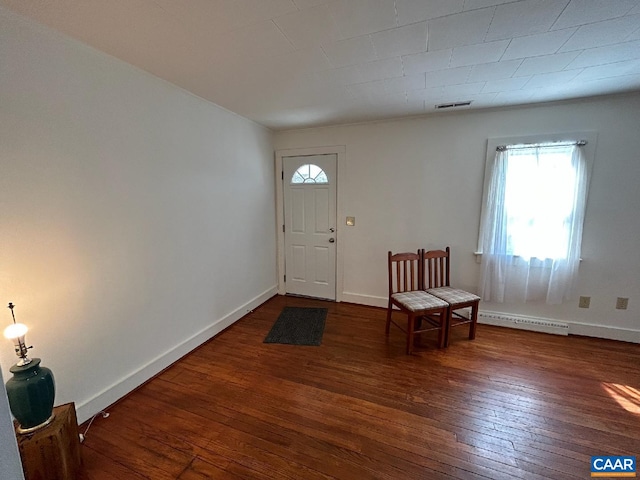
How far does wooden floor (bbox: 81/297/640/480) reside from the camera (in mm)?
1490

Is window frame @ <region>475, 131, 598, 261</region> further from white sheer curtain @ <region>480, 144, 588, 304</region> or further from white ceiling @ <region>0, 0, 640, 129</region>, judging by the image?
white ceiling @ <region>0, 0, 640, 129</region>

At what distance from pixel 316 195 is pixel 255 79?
5.84 feet

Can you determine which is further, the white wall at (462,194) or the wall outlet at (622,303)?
the wall outlet at (622,303)

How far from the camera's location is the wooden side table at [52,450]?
1.27 meters

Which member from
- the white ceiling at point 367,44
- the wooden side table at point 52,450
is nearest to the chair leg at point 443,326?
the white ceiling at point 367,44

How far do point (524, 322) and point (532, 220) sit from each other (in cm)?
113

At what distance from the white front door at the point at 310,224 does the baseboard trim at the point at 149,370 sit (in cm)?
102

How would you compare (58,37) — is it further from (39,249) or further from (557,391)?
(557,391)

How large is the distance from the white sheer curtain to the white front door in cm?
186

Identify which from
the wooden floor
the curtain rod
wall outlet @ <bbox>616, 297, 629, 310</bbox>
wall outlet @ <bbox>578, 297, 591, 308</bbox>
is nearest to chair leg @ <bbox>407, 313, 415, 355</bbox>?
the wooden floor

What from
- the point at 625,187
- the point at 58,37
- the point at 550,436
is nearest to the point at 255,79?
the point at 58,37

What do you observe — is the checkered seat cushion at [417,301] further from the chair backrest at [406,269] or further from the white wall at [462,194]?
the white wall at [462,194]

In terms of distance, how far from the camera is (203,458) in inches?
60.4

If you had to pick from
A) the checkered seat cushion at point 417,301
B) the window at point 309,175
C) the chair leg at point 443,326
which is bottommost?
the chair leg at point 443,326
